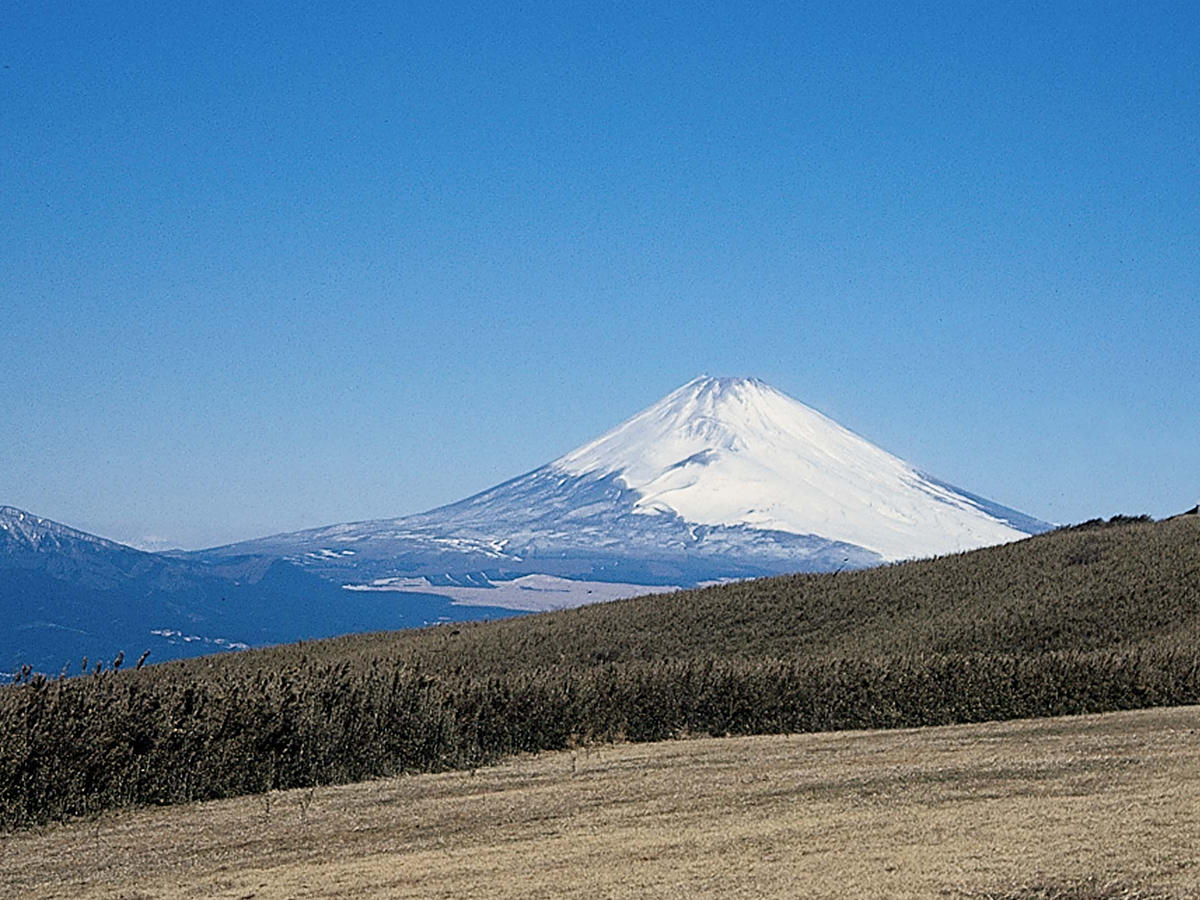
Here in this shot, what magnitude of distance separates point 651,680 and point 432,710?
5.96 metres

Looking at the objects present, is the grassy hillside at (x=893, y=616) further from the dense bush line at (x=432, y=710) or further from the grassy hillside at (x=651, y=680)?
the dense bush line at (x=432, y=710)

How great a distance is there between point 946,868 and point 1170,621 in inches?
1314

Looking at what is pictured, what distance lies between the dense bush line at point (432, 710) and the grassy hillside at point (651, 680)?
0.11 feet

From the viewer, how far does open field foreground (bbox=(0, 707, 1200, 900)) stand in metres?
10.0

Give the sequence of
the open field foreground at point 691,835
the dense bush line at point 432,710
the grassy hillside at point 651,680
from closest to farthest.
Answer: the open field foreground at point 691,835, the dense bush line at point 432,710, the grassy hillside at point 651,680

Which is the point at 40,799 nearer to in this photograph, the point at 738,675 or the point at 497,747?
the point at 497,747

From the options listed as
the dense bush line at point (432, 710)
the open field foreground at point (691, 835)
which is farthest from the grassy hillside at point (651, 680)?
the open field foreground at point (691, 835)

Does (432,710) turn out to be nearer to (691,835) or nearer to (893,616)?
(691,835)

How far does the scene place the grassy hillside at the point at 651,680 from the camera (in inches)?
632

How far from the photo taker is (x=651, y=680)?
2503 cm

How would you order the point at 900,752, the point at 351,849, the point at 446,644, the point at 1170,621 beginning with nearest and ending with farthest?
the point at 351,849 → the point at 900,752 → the point at 1170,621 → the point at 446,644

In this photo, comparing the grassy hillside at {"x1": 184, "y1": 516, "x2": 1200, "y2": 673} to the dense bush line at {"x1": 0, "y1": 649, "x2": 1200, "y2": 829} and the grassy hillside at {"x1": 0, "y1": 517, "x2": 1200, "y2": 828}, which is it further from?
the dense bush line at {"x1": 0, "y1": 649, "x2": 1200, "y2": 829}

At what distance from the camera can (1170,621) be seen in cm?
4019

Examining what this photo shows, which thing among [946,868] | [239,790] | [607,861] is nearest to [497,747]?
[239,790]
